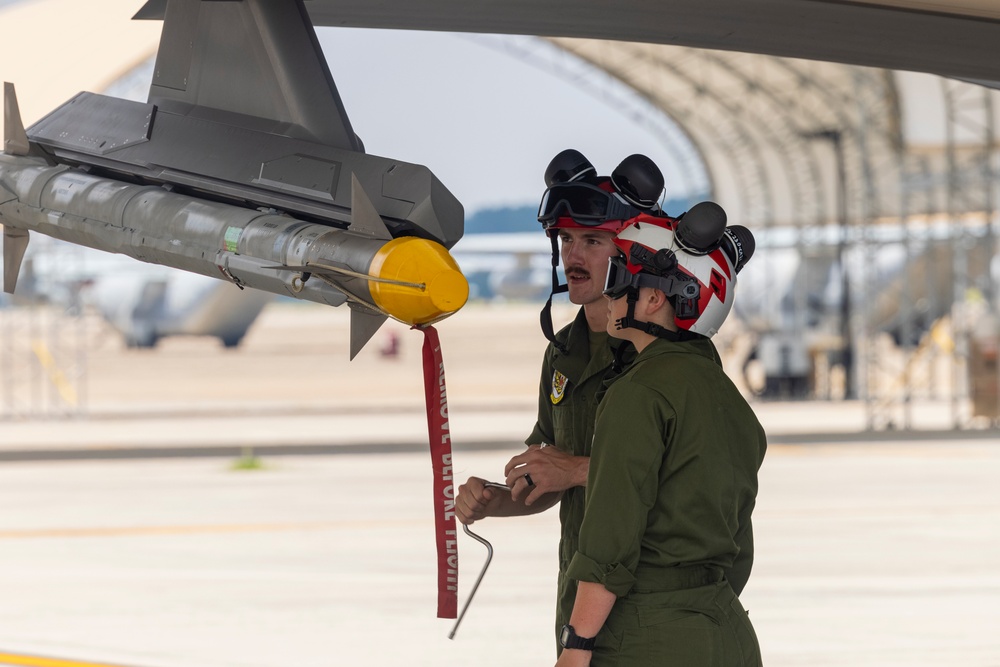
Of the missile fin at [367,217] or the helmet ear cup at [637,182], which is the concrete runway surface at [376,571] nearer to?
the helmet ear cup at [637,182]

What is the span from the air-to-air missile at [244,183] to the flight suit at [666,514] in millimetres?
733

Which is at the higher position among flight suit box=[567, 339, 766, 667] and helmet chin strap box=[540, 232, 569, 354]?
helmet chin strap box=[540, 232, 569, 354]

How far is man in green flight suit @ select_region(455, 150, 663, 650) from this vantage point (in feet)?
13.9

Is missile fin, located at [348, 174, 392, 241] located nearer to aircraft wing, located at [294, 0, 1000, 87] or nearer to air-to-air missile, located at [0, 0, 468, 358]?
air-to-air missile, located at [0, 0, 468, 358]

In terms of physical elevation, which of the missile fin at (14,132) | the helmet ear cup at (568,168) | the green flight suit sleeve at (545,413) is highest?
the missile fin at (14,132)

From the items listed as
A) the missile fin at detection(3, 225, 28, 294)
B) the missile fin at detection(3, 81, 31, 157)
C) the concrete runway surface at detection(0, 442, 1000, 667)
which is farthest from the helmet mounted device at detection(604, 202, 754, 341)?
the concrete runway surface at detection(0, 442, 1000, 667)

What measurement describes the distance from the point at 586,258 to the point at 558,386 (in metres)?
0.51

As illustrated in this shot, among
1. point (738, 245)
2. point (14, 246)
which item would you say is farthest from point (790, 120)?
point (738, 245)

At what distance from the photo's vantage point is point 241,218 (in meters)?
4.65

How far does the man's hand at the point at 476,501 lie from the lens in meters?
4.45

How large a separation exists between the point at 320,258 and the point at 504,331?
223ft

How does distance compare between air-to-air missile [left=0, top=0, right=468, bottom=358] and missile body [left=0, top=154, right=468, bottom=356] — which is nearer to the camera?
missile body [left=0, top=154, right=468, bottom=356]

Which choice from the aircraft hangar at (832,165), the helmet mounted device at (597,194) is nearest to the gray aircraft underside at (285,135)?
the helmet mounted device at (597,194)

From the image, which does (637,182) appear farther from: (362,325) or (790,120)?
(790,120)
